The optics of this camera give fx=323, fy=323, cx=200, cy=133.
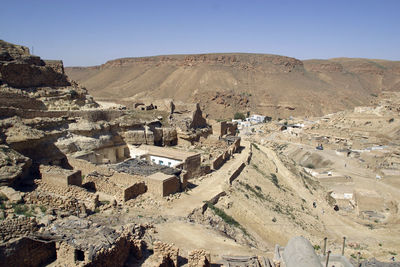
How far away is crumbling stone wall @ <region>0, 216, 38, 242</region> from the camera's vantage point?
7078 millimetres

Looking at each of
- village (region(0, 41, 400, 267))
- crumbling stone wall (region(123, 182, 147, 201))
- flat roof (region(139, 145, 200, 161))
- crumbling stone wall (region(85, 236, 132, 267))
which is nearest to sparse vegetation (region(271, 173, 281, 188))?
village (region(0, 41, 400, 267))

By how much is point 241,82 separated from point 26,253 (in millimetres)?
91619

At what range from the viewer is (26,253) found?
706cm

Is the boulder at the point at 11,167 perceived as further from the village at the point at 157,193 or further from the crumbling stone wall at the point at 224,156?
the crumbling stone wall at the point at 224,156

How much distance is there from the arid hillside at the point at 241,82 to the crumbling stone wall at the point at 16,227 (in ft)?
204

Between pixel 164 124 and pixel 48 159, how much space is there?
10.7 meters

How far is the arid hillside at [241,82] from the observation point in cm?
8119

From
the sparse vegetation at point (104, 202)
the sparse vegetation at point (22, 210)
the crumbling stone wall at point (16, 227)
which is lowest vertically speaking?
the sparse vegetation at point (104, 202)

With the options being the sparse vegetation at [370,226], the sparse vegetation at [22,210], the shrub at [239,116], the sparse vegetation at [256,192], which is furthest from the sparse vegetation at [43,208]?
the shrub at [239,116]

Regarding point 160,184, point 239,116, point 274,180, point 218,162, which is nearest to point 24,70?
point 160,184

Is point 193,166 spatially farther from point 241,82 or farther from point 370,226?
point 241,82

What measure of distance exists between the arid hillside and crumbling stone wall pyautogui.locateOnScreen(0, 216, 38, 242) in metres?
62.1

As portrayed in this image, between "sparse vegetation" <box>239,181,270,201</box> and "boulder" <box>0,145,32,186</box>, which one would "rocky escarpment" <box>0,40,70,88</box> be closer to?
"boulder" <box>0,145,32,186</box>

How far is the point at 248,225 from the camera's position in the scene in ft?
49.2
